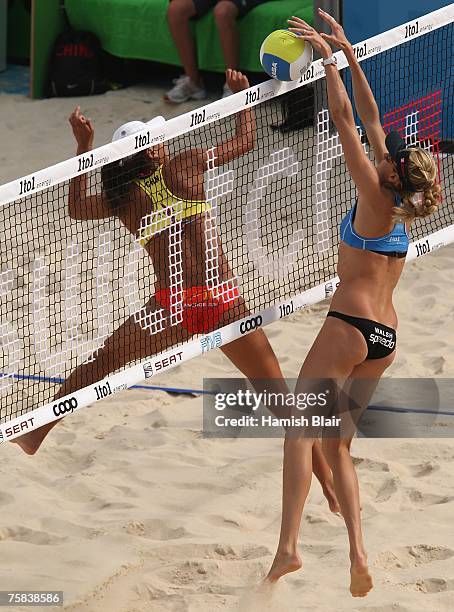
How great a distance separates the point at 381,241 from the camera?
4.54 metres

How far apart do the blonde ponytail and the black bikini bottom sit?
0.41 meters

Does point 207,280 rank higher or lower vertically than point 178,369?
higher

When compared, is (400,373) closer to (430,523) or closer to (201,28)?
(430,523)

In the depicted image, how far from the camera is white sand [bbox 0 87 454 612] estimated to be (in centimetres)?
489

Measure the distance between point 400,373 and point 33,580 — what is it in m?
2.52

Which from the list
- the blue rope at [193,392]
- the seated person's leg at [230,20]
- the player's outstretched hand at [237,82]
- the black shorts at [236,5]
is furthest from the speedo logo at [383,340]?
the black shorts at [236,5]

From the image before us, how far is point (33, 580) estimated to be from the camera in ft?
16.7

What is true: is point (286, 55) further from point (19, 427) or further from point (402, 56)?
point (402, 56)

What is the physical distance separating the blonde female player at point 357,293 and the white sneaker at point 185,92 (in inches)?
246

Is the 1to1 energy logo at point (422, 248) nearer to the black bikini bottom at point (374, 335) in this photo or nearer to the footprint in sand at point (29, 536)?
the black bikini bottom at point (374, 335)

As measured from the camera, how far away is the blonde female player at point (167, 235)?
502 cm

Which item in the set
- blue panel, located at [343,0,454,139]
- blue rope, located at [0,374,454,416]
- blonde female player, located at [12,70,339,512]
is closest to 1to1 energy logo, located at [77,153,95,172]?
blonde female player, located at [12,70,339,512]

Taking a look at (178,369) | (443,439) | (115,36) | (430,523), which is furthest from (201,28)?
(430,523)

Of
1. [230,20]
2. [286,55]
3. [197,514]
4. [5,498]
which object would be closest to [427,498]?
[197,514]
